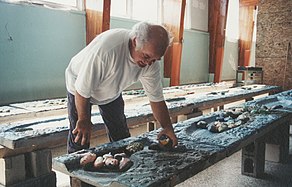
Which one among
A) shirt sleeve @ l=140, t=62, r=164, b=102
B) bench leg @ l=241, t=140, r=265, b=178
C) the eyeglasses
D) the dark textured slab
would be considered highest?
the eyeglasses


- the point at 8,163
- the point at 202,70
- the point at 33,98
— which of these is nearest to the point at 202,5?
the point at 202,70

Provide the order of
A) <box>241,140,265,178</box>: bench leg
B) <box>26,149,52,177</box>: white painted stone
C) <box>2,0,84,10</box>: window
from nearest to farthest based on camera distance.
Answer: <box>26,149,52,177</box>: white painted stone < <box>241,140,265,178</box>: bench leg < <box>2,0,84,10</box>: window

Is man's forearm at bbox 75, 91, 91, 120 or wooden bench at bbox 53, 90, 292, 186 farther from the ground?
man's forearm at bbox 75, 91, 91, 120

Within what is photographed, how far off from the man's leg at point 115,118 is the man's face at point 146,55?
26.0 inches

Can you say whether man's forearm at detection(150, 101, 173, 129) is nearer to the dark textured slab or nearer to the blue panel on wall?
the dark textured slab

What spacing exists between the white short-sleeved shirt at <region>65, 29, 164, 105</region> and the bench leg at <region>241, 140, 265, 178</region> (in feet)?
4.27

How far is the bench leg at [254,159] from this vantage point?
2.88m

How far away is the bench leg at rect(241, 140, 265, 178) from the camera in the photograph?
2.88 metres

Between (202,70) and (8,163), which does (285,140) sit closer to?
(8,163)

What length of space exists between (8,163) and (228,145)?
1.54 metres

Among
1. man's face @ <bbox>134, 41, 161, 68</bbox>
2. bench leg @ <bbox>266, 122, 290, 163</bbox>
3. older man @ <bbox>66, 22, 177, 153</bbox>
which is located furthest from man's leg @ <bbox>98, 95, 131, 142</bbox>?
bench leg @ <bbox>266, 122, 290, 163</bbox>

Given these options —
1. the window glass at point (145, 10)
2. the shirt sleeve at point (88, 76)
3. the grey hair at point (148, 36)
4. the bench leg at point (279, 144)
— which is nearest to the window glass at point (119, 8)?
the window glass at point (145, 10)

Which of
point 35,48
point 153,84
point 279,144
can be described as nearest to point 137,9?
point 35,48

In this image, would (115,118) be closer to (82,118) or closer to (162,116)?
(162,116)
